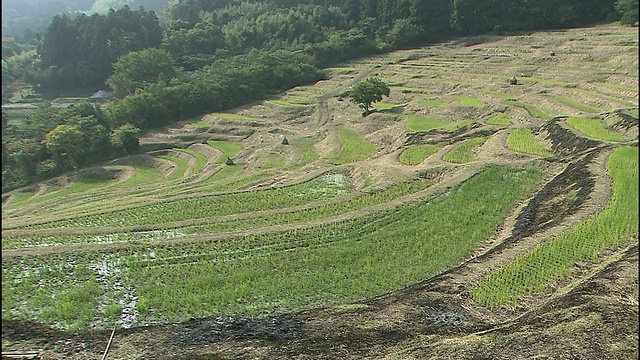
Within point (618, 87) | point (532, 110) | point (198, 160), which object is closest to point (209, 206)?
point (198, 160)

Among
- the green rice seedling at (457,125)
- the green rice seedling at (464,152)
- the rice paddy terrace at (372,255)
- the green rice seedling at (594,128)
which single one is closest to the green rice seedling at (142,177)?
the rice paddy terrace at (372,255)

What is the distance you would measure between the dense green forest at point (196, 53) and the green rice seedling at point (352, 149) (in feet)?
64.0

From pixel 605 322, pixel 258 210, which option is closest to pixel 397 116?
pixel 258 210

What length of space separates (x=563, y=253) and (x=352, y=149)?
18799 mm

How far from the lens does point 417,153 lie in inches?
1055

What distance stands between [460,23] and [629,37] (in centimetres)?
2393

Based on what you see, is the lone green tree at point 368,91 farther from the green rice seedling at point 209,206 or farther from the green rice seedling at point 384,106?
the green rice seedling at point 209,206

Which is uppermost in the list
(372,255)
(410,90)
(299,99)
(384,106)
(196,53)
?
(196,53)

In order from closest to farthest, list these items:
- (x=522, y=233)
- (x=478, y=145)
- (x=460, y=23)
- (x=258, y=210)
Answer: (x=522, y=233) → (x=258, y=210) → (x=478, y=145) → (x=460, y=23)

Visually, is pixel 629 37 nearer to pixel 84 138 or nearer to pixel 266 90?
pixel 266 90

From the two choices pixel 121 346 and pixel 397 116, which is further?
pixel 397 116

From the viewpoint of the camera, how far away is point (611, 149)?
2047cm

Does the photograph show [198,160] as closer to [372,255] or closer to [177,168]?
[177,168]

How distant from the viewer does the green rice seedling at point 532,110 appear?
29.7 meters
